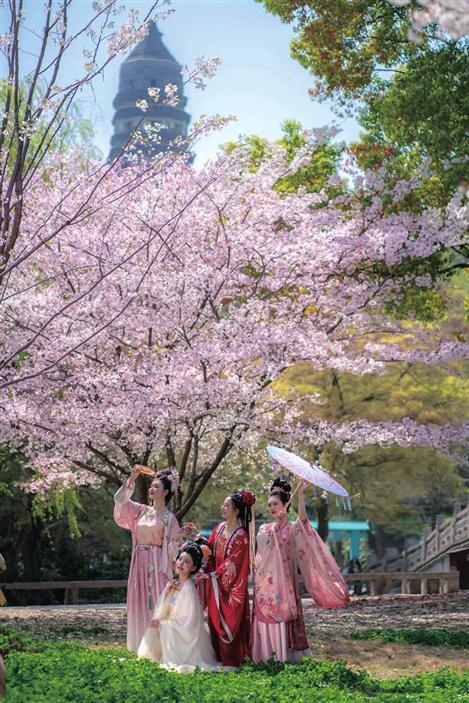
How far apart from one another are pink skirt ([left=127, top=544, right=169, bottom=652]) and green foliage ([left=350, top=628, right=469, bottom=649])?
2963mm

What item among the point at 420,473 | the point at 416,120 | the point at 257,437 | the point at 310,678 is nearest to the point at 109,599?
the point at 420,473

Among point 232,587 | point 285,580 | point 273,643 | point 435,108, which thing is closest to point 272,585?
point 285,580

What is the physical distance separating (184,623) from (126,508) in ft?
5.27

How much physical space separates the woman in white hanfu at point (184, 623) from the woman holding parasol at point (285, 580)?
51 cm

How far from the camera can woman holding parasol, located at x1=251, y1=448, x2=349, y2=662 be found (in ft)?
31.0

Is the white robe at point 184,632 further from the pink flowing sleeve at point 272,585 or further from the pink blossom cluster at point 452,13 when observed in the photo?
the pink blossom cluster at point 452,13

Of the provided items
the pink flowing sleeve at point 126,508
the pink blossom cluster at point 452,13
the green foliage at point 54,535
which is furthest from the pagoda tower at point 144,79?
the pink blossom cluster at point 452,13

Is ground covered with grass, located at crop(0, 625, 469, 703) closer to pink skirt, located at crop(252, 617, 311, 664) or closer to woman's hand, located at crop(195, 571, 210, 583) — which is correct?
pink skirt, located at crop(252, 617, 311, 664)

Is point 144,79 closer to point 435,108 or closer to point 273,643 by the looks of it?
point 435,108

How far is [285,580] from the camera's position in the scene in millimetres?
9484

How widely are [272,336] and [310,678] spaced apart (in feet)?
21.4

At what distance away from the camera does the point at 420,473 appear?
26.9m

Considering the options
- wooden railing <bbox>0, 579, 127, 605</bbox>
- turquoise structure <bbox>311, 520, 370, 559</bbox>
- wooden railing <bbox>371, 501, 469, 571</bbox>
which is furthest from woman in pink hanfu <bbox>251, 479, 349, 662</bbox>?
turquoise structure <bbox>311, 520, 370, 559</bbox>

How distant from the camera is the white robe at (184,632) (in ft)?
30.3
